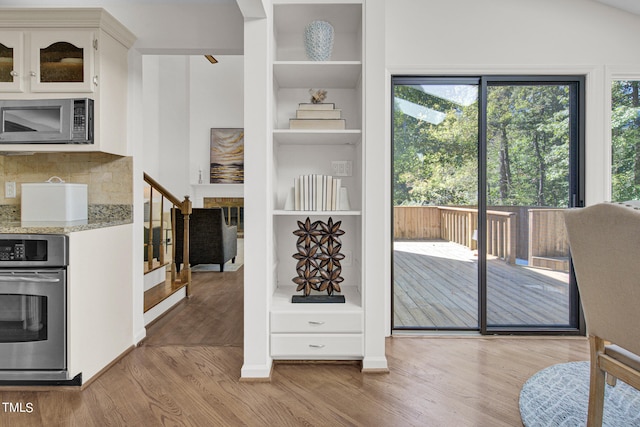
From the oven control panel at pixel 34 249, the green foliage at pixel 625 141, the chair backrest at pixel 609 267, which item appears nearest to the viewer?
the chair backrest at pixel 609 267

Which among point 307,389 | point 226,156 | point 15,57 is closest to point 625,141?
point 307,389

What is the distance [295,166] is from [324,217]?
16.5 inches

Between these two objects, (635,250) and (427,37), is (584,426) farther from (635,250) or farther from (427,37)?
(427,37)

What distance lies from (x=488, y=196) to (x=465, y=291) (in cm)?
77

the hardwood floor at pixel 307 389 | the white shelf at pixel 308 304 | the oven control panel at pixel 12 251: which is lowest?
the hardwood floor at pixel 307 389

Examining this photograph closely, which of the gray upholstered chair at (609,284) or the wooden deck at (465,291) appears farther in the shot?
the wooden deck at (465,291)

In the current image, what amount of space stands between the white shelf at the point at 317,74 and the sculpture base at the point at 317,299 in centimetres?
141

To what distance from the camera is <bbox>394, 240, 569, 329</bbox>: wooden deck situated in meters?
2.96

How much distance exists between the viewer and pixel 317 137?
7.93 ft

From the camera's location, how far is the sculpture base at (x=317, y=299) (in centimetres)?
233

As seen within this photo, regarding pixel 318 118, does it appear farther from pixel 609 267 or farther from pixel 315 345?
pixel 609 267

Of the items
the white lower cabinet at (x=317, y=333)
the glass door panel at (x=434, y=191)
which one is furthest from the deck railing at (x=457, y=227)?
the white lower cabinet at (x=317, y=333)

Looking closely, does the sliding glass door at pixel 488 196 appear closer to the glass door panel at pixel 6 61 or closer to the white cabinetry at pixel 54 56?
the white cabinetry at pixel 54 56

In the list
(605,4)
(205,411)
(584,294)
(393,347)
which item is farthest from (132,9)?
(605,4)
